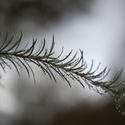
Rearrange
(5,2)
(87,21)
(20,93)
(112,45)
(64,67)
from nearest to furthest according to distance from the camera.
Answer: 1. (64,67)
2. (5,2)
3. (20,93)
4. (87,21)
5. (112,45)

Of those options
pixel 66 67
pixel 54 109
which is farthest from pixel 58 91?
pixel 66 67

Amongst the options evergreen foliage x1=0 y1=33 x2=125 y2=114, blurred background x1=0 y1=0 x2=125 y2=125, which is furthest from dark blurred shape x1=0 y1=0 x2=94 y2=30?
evergreen foliage x1=0 y1=33 x2=125 y2=114

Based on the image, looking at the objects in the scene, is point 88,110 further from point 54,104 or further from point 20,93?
point 20,93

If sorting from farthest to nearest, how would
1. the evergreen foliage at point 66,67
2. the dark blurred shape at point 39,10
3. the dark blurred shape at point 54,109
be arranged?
the dark blurred shape at point 54,109, the dark blurred shape at point 39,10, the evergreen foliage at point 66,67

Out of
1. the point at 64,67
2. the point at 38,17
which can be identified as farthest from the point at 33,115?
the point at 64,67

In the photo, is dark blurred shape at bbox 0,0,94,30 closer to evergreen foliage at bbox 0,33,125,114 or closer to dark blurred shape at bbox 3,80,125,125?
dark blurred shape at bbox 3,80,125,125

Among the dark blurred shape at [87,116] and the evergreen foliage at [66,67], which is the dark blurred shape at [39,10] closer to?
the dark blurred shape at [87,116]

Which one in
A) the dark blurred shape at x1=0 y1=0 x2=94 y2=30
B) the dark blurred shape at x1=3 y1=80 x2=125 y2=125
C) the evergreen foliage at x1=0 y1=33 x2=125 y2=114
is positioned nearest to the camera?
the evergreen foliage at x1=0 y1=33 x2=125 y2=114

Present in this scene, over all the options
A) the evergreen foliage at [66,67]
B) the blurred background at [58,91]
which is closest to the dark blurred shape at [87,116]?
the blurred background at [58,91]
